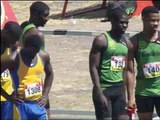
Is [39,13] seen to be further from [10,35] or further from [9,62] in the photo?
[9,62]

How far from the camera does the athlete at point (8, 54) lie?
7102mm

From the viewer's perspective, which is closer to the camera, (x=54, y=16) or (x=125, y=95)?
(x=125, y=95)

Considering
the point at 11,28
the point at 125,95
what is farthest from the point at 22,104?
the point at 125,95

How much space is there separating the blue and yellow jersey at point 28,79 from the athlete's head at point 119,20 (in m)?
1.11

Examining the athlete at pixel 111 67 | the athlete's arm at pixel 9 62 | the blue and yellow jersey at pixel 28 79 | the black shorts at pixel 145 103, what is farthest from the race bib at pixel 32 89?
the black shorts at pixel 145 103

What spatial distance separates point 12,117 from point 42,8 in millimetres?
1423

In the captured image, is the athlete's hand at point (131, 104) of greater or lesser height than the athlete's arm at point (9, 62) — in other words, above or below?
below

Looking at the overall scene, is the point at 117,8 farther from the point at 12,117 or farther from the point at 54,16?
the point at 54,16

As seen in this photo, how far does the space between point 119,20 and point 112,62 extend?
0.51m

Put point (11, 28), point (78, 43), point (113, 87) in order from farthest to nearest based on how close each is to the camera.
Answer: point (78, 43) < point (113, 87) < point (11, 28)

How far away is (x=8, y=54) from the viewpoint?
745 centimetres

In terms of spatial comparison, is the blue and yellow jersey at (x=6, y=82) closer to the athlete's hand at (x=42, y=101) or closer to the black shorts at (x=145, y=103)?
the athlete's hand at (x=42, y=101)

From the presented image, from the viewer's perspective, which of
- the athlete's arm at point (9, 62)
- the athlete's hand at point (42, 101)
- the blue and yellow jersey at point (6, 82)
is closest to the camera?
the athlete's arm at point (9, 62)

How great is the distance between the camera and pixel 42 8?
8.20 meters
